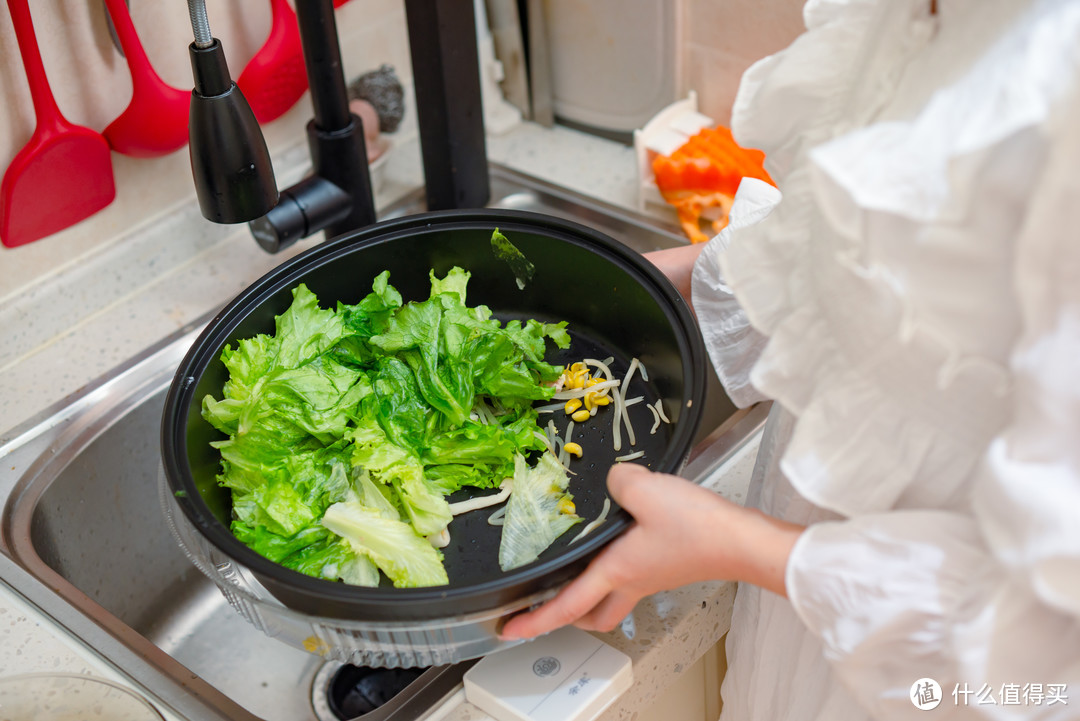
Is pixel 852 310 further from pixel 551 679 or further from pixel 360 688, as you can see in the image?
pixel 360 688

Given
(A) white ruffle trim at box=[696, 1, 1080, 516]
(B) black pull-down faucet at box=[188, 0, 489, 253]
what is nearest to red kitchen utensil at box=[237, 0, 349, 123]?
(B) black pull-down faucet at box=[188, 0, 489, 253]

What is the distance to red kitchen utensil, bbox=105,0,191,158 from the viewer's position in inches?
41.1

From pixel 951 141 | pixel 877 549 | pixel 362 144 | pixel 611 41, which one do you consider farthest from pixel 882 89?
pixel 611 41

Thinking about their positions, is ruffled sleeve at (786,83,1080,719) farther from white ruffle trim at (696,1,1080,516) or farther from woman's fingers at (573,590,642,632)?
woman's fingers at (573,590,642,632)

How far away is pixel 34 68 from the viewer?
39.1 inches

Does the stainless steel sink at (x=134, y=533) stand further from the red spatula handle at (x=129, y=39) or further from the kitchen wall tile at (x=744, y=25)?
the kitchen wall tile at (x=744, y=25)

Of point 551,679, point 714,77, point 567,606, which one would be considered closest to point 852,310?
point 567,606

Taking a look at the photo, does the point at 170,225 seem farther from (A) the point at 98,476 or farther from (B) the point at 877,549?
(B) the point at 877,549

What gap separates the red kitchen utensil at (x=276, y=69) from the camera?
1.19 meters

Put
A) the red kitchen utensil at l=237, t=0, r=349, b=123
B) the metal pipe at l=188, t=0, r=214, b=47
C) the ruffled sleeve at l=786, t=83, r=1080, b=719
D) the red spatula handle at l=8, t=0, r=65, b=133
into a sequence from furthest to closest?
the red kitchen utensil at l=237, t=0, r=349, b=123 < the red spatula handle at l=8, t=0, r=65, b=133 < the metal pipe at l=188, t=0, r=214, b=47 < the ruffled sleeve at l=786, t=83, r=1080, b=719

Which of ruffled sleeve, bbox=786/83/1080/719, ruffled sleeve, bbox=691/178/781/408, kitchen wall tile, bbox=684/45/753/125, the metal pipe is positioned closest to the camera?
ruffled sleeve, bbox=786/83/1080/719

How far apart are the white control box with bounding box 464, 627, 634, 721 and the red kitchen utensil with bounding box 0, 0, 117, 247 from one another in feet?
2.52

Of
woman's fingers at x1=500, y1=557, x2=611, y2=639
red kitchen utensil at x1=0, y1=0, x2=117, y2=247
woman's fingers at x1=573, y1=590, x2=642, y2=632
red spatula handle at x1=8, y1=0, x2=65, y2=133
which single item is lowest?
woman's fingers at x1=573, y1=590, x2=642, y2=632

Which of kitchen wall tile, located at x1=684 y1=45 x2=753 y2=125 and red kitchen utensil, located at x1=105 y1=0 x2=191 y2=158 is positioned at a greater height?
red kitchen utensil, located at x1=105 y1=0 x2=191 y2=158
